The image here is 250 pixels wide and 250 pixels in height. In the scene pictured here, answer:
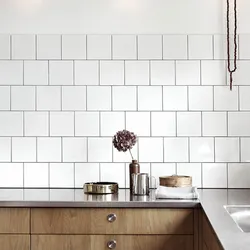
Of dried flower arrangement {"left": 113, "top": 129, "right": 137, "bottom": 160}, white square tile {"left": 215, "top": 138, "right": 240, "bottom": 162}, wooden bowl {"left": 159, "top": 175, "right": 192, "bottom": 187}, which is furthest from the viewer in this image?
white square tile {"left": 215, "top": 138, "right": 240, "bottom": 162}

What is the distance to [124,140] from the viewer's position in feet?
8.63

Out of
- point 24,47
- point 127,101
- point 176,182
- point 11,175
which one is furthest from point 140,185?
point 24,47

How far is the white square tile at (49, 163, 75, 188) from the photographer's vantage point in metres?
2.89

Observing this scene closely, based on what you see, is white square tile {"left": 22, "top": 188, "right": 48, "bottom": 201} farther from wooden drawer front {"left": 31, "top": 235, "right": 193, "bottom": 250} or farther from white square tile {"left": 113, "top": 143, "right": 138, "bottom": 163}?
white square tile {"left": 113, "top": 143, "right": 138, "bottom": 163}

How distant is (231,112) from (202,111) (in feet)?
0.53

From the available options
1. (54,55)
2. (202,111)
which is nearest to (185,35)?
(202,111)

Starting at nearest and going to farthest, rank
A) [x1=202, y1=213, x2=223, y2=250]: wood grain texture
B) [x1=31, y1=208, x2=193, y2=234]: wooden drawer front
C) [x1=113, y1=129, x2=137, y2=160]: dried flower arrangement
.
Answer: [x1=202, y1=213, x2=223, y2=250]: wood grain texture < [x1=31, y1=208, x2=193, y2=234]: wooden drawer front < [x1=113, y1=129, x2=137, y2=160]: dried flower arrangement

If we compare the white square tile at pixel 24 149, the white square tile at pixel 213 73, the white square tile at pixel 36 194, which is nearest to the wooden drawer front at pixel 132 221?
the white square tile at pixel 36 194

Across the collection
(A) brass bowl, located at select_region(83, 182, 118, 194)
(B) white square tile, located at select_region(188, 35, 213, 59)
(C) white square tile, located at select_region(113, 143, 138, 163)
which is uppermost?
(B) white square tile, located at select_region(188, 35, 213, 59)

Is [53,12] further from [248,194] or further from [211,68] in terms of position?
[248,194]

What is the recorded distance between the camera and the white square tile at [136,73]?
9.49ft

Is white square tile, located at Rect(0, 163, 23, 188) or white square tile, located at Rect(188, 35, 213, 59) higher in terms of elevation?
white square tile, located at Rect(188, 35, 213, 59)

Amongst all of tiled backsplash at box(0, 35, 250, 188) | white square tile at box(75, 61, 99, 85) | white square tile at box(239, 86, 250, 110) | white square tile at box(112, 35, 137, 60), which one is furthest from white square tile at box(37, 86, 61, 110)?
white square tile at box(239, 86, 250, 110)

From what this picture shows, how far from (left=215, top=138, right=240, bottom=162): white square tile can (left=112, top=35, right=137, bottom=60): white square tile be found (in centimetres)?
69
